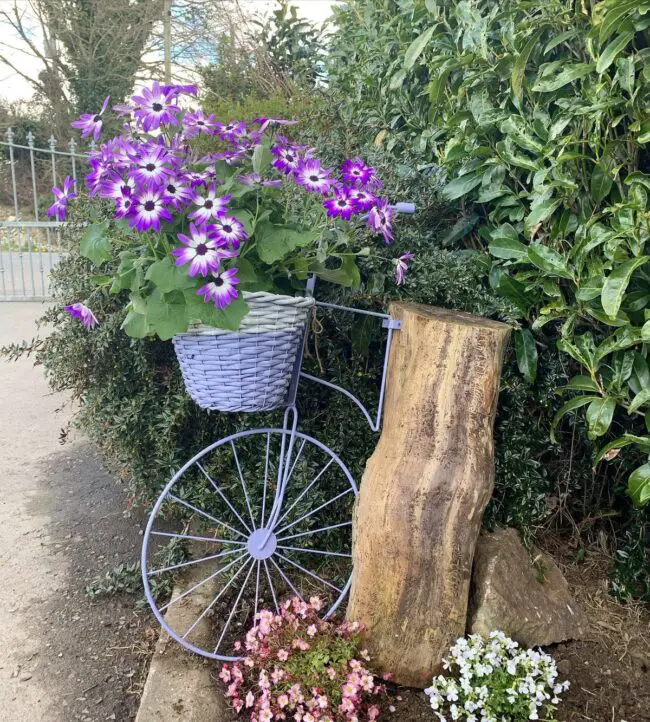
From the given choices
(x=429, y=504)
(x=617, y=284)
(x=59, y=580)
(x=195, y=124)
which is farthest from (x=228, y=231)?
(x=59, y=580)

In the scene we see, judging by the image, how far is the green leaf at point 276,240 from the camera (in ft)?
6.40

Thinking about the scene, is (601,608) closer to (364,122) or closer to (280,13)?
(364,122)

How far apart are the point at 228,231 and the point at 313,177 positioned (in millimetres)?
363

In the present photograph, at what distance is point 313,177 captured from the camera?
1.99 metres

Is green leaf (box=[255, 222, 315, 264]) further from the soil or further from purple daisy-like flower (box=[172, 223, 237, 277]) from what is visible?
the soil

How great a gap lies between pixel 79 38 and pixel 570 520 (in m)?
15.1

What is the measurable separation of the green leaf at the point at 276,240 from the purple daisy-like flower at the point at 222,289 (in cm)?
22

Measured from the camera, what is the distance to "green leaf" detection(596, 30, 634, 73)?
2010 mm

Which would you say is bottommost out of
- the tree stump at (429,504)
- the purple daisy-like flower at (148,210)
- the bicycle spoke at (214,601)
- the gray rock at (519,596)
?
the bicycle spoke at (214,601)

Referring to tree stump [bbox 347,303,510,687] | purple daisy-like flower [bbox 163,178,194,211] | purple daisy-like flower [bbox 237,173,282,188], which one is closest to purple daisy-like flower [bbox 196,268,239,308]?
purple daisy-like flower [bbox 163,178,194,211]

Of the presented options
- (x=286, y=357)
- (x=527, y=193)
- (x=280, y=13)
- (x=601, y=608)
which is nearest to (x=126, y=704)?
(x=286, y=357)

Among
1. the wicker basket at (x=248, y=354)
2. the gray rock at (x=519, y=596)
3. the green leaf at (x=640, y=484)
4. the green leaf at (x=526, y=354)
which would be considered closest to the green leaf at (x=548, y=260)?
the green leaf at (x=526, y=354)

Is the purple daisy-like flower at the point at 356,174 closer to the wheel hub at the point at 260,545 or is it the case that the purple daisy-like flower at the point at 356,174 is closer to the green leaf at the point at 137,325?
the green leaf at the point at 137,325

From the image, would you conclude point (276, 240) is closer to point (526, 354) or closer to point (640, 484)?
point (526, 354)
